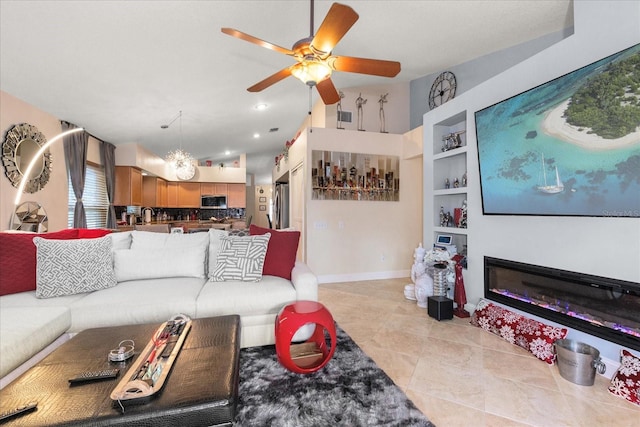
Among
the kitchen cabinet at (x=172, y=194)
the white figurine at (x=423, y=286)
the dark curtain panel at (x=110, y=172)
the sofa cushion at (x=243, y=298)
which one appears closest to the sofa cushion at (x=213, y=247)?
the sofa cushion at (x=243, y=298)

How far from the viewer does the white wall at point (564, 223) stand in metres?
1.92

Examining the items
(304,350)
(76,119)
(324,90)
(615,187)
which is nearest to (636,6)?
(615,187)

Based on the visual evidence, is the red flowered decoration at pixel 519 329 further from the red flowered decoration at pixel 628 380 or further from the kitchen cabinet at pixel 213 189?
the kitchen cabinet at pixel 213 189

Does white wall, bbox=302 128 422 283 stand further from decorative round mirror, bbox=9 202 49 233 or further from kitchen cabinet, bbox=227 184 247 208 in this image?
kitchen cabinet, bbox=227 184 247 208

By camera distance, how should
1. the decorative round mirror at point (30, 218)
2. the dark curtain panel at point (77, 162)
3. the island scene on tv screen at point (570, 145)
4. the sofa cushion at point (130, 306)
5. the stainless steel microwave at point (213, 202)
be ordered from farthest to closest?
1. the stainless steel microwave at point (213, 202)
2. the dark curtain panel at point (77, 162)
3. the decorative round mirror at point (30, 218)
4. the sofa cushion at point (130, 306)
5. the island scene on tv screen at point (570, 145)

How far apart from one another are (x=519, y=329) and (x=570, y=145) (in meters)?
1.54

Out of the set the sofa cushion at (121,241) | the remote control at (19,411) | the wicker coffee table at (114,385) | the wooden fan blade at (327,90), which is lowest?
the wicker coffee table at (114,385)

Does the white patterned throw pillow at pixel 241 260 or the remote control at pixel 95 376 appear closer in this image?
the remote control at pixel 95 376

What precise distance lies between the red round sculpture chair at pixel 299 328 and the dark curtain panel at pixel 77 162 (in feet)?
14.6

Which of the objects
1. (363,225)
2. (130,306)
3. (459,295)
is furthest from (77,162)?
(459,295)

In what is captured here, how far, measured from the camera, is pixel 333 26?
191cm

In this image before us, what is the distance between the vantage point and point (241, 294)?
230cm

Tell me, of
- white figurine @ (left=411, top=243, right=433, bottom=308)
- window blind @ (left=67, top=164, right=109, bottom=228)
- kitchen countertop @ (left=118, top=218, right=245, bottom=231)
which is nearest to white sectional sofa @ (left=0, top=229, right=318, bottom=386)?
white figurine @ (left=411, top=243, right=433, bottom=308)

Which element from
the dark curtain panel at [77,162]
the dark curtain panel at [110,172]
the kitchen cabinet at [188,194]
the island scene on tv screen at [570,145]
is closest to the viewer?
the island scene on tv screen at [570,145]
